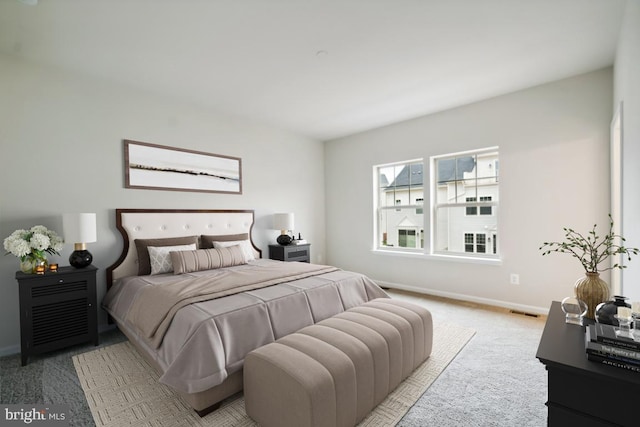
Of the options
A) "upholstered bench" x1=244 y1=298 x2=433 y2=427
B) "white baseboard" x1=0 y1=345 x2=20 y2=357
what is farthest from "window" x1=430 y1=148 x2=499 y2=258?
"white baseboard" x1=0 y1=345 x2=20 y2=357

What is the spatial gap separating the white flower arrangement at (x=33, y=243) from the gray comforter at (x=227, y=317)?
68 centimetres

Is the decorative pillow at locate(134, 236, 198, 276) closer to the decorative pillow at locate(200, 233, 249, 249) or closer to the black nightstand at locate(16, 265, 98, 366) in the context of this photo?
the decorative pillow at locate(200, 233, 249, 249)

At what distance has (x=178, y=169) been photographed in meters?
3.76

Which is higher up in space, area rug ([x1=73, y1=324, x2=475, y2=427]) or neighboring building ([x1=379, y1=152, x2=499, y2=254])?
neighboring building ([x1=379, y1=152, x2=499, y2=254])

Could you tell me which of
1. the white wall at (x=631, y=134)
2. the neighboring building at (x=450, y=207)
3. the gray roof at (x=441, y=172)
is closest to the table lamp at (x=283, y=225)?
the neighboring building at (x=450, y=207)

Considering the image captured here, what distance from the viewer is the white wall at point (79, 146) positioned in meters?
2.67

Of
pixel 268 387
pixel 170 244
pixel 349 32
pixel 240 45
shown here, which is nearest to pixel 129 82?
pixel 240 45

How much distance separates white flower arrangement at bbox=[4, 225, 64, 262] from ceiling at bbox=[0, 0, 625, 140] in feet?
5.31

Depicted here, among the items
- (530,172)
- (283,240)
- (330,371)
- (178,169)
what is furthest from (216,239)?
(530,172)

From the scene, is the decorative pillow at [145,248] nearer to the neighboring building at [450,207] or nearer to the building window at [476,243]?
the neighboring building at [450,207]

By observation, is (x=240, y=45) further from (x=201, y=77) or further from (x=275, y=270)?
(x=275, y=270)

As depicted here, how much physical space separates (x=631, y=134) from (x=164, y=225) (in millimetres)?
4467

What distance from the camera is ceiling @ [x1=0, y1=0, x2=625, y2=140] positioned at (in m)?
2.11

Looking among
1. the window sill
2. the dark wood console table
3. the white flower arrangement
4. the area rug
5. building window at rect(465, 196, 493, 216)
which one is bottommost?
the area rug
